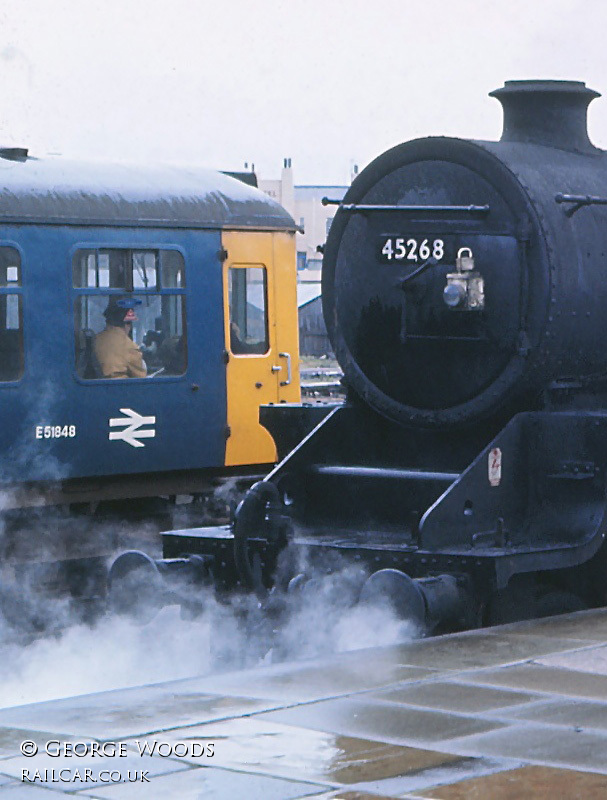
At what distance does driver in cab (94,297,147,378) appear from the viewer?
11.0m

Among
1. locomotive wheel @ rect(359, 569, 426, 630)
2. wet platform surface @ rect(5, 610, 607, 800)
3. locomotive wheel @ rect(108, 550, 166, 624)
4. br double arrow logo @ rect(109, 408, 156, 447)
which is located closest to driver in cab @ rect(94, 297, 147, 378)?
br double arrow logo @ rect(109, 408, 156, 447)

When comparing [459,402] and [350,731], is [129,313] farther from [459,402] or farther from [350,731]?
[350,731]

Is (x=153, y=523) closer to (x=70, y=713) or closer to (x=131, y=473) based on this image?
(x=131, y=473)

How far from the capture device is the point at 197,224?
11656 millimetres

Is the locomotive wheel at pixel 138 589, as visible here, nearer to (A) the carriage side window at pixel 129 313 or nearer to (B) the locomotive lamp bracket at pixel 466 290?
(B) the locomotive lamp bracket at pixel 466 290

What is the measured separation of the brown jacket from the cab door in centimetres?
90

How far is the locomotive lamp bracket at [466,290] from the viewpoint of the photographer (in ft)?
24.5

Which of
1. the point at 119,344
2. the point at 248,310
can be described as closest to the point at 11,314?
the point at 119,344

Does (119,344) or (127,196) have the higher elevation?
(127,196)

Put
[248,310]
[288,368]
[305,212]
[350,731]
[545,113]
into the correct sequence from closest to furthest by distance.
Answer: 1. [350,731]
2. [545,113]
3. [248,310]
4. [288,368]
5. [305,212]

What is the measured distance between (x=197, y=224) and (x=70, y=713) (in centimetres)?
656

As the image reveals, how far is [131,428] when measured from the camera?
36.3ft

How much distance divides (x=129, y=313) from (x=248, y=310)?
124cm

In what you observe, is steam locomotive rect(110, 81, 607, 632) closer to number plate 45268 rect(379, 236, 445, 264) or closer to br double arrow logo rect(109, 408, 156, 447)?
number plate 45268 rect(379, 236, 445, 264)
